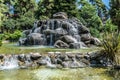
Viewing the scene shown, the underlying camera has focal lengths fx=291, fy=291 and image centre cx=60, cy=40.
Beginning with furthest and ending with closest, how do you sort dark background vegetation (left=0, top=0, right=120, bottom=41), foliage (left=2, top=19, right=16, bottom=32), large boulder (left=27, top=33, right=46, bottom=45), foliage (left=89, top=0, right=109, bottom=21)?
foliage (left=89, top=0, right=109, bottom=21), foliage (left=2, top=19, right=16, bottom=32), dark background vegetation (left=0, top=0, right=120, bottom=41), large boulder (left=27, top=33, right=46, bottom=45)

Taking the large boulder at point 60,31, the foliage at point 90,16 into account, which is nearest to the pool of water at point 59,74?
the large boulder at point 60,31

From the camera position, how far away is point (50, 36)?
77.0 ft

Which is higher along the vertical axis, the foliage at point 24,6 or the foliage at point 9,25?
the foliage at point 24,6

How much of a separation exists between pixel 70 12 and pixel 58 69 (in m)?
26.3

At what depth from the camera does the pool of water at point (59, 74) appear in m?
10.0

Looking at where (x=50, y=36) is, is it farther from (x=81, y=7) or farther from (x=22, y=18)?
(x=22, y=18)

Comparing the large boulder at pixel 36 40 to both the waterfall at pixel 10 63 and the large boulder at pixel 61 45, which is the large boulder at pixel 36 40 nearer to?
the large boulder at pixel 61 45

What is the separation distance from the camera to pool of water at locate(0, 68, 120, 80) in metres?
10.0

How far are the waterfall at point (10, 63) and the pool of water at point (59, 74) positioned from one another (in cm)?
107

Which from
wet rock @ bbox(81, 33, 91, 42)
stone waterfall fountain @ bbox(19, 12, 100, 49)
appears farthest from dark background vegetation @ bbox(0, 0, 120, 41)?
wet rock @ bbox(81, 33, 91, 42)

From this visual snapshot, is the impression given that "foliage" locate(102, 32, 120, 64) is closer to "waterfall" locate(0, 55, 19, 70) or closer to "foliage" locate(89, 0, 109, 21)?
"waterfall" locate(0, 55, 19, 70)

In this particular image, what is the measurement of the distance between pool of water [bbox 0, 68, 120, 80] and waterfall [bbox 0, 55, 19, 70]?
1.07 meters

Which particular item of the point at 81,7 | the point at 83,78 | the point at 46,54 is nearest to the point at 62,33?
the point at 46,54

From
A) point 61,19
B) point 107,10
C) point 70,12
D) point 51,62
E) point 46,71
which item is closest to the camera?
point 46,71
